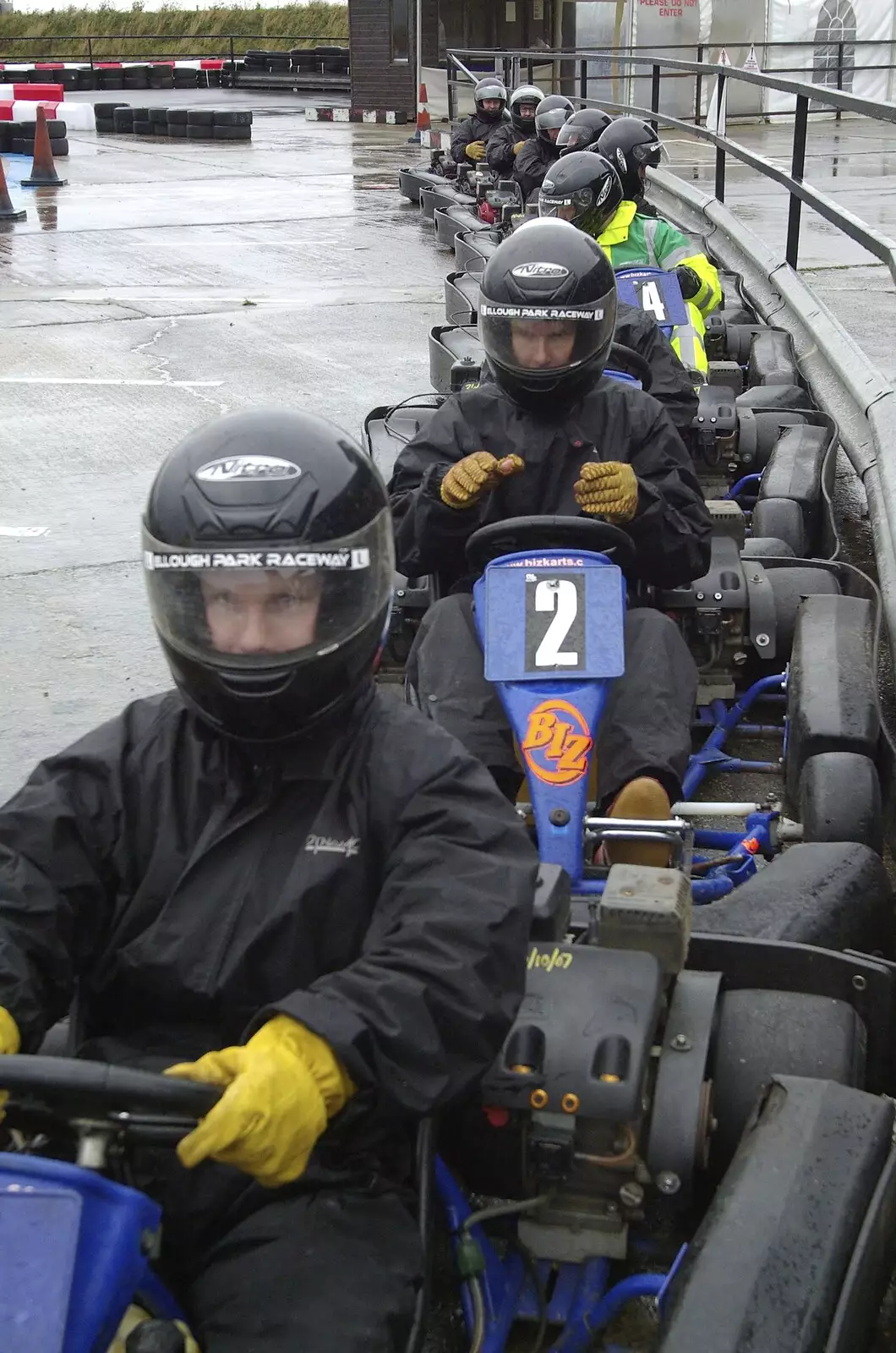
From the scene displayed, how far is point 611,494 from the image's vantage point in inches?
147

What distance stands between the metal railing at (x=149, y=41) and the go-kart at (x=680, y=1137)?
43.1 meters

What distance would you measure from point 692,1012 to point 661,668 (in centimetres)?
129

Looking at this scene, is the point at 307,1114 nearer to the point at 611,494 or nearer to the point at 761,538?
the point at 611,494

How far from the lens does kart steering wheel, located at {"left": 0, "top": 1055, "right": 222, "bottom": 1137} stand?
1.64 metres

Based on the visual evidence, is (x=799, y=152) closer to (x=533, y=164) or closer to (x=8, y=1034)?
(x=533, y=164)

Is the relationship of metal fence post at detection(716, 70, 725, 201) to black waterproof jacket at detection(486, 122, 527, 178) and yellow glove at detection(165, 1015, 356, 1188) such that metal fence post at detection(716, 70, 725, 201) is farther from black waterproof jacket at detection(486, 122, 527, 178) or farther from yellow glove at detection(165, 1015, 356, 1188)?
yellow glove at detection(165, 1015, 356, 1188)

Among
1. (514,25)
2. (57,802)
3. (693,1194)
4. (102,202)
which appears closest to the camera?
(57,802)

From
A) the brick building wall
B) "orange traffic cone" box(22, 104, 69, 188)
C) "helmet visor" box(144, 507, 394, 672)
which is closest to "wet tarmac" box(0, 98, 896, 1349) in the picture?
"orange traffic cone" box(22, 104, 69, 188)

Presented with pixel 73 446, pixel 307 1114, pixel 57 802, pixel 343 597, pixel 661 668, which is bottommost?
pixel 73 446

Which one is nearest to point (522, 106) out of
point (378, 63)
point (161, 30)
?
point (378, 63)

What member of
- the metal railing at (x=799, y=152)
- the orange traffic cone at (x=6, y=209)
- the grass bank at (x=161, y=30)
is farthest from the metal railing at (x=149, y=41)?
the metal railing at (x=799, y=152)

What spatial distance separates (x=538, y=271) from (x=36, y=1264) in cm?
300

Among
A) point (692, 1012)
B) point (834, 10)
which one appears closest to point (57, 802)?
point (692, 1012)

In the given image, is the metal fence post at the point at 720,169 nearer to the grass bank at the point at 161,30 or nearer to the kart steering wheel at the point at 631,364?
the kart steering wheel at the point at 631,364
